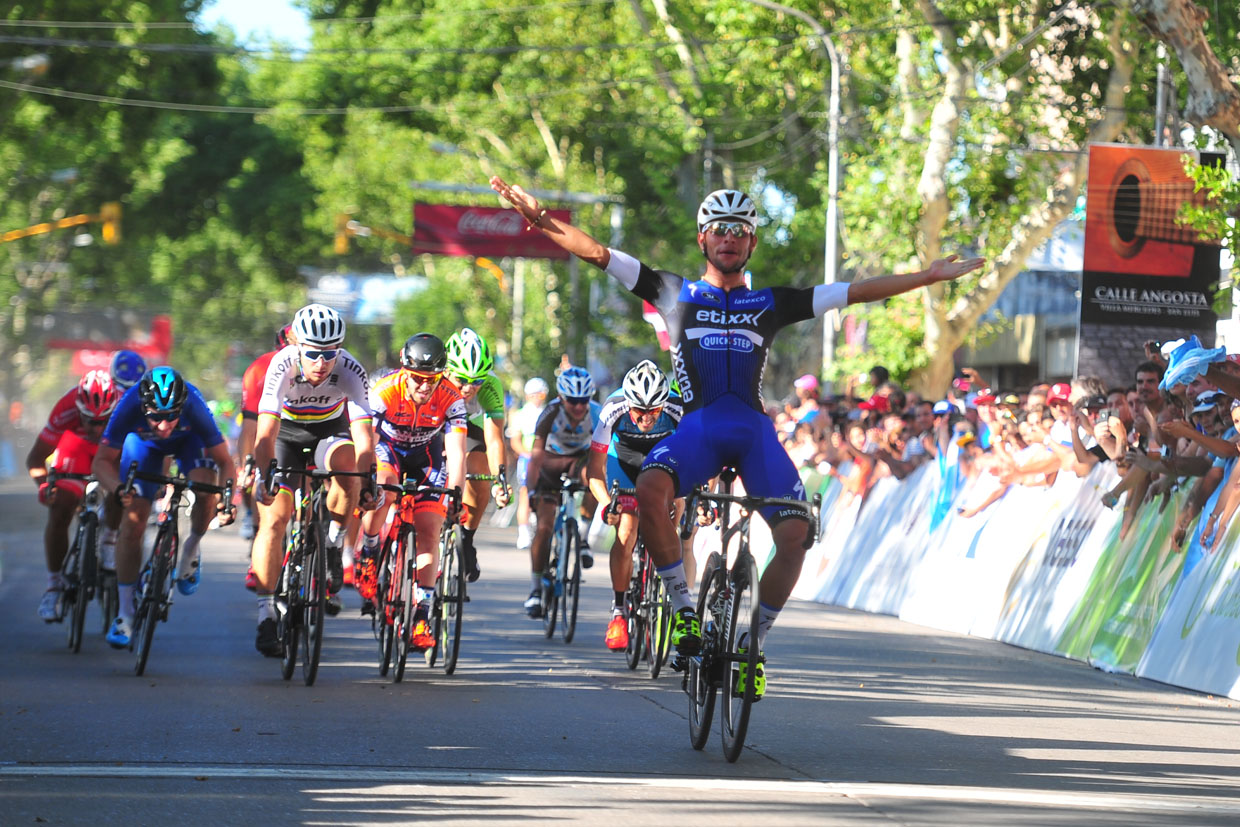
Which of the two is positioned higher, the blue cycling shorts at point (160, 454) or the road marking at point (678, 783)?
the blue cycling shorts at point (160, 454)

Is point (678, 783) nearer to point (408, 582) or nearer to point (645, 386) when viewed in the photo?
point (408, 582)

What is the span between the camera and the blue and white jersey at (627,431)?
41.8ft

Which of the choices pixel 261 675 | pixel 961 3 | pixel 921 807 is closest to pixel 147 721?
pixel 261 675

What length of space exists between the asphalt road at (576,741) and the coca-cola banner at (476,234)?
31706 mm

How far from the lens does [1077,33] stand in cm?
2811

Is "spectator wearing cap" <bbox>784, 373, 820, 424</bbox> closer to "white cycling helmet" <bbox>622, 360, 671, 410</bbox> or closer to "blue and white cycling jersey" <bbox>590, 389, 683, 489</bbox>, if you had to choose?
"blue and white cycling jersey" <bbox>590, 389, 683, 489</bbox>

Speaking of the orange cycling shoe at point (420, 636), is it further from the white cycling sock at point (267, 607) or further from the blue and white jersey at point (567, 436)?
the blue and white jersey at point (567, 436)

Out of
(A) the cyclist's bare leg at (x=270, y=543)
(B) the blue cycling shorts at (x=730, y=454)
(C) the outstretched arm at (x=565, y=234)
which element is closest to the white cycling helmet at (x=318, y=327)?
(A) the cyclist's bare leg at (x=270, y=543)

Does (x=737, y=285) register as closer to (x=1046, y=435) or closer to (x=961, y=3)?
(x=1046, y=435)

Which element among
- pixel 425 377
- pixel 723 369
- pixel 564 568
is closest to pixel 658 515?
pixel 723 369

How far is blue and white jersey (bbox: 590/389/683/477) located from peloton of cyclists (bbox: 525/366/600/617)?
118 centimetres

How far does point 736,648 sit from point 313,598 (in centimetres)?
334

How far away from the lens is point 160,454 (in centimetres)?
1278

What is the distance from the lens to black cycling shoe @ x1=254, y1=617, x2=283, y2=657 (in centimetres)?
1118
